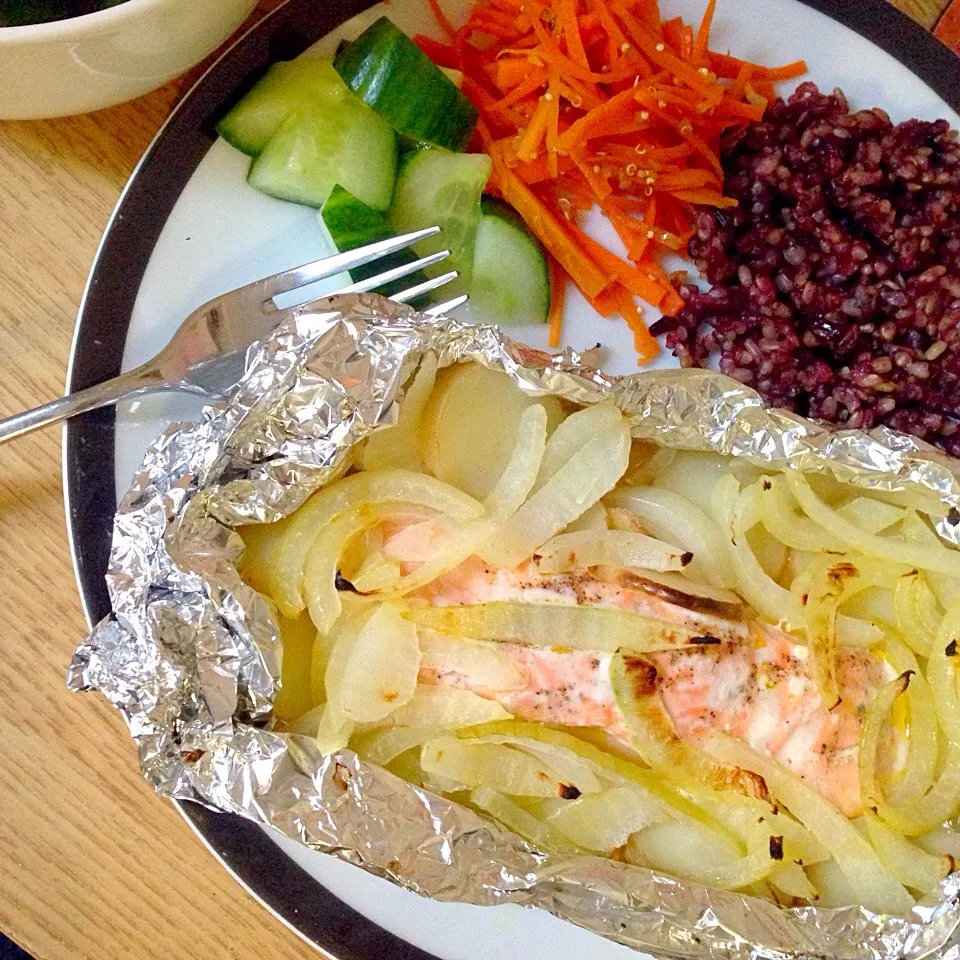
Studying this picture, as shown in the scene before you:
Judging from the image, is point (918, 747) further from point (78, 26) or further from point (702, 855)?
point (78, 26)

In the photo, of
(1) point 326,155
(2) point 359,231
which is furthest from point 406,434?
(1) point 326,155

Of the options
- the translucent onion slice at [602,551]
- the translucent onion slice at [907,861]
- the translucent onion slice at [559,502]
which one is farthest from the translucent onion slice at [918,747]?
the translucent onion slice at [559,502]

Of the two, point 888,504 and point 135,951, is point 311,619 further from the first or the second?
point 888,504

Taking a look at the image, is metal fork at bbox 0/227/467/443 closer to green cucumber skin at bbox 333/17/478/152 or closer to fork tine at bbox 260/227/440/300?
fork tine at bbox 260/227/440/300

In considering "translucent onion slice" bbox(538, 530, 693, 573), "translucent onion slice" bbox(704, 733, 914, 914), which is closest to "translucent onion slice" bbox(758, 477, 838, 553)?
"translucent onion slice" bbox(538, 530, 693, 573)

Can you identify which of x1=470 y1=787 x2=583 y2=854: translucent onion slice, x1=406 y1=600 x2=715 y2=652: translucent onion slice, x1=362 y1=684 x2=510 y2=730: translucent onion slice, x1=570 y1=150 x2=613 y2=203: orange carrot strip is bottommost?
x1=470 y1=787 x2=583 y2=854: translucent onion slice

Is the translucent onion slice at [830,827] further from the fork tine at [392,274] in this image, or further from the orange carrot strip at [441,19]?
the orange carrot strip at [441,19]

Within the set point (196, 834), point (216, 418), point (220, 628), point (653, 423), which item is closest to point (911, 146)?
point (653, 423)
